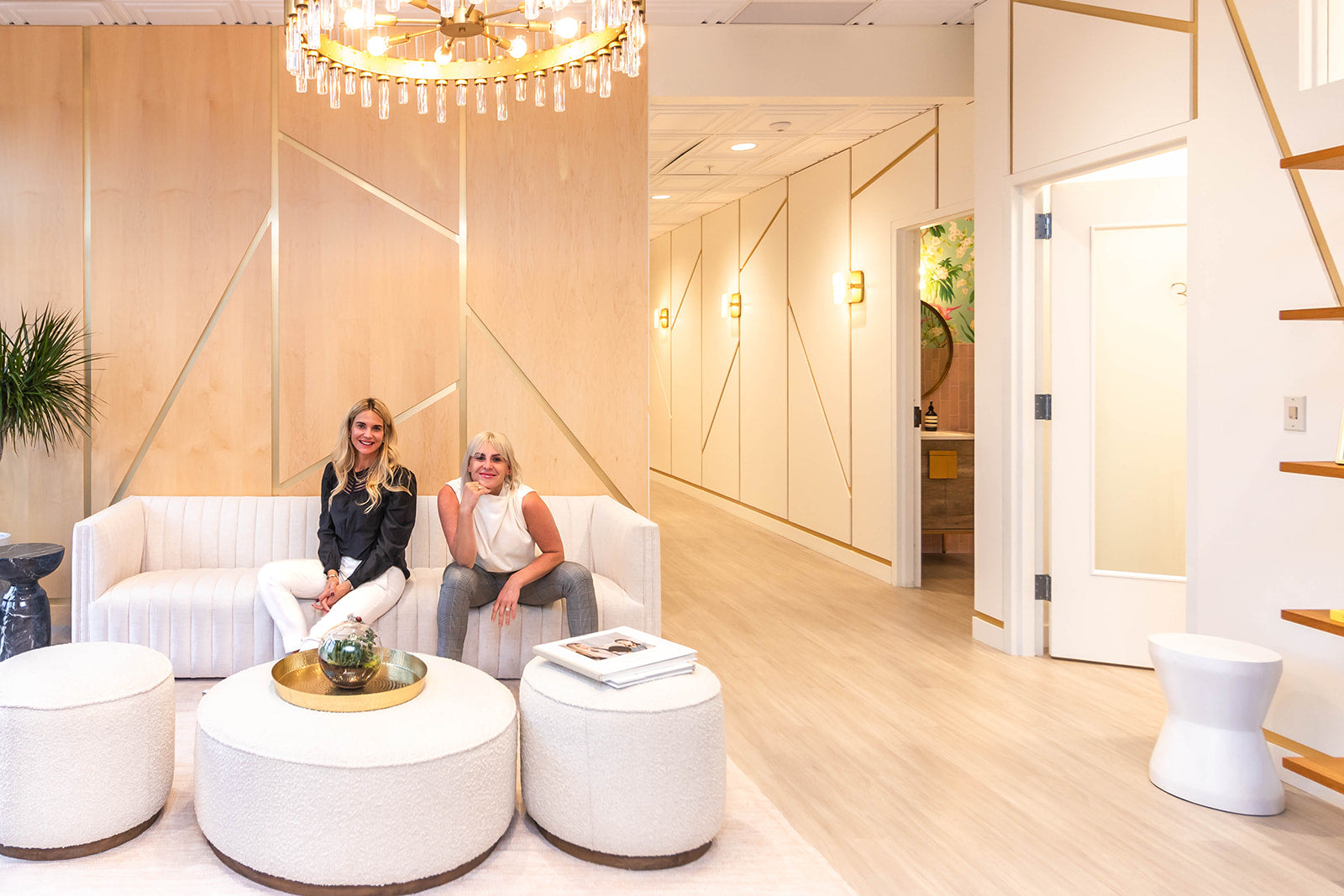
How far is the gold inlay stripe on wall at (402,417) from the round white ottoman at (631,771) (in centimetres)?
248

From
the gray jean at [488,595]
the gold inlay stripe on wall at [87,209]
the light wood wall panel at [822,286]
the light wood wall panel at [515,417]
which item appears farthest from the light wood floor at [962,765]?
the gold inlay stripe on wall at [87,209]

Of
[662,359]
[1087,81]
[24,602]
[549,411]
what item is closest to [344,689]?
[24,602]

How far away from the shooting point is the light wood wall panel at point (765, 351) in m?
7.90

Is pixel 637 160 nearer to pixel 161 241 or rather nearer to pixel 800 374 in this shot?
pixel 161 241

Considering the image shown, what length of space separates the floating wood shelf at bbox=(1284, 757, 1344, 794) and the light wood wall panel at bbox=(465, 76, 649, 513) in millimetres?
2912

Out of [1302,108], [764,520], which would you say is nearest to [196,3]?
[1302,108]

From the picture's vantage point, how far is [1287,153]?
302cm

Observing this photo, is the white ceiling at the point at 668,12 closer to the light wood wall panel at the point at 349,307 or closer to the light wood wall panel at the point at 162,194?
the light wood wall panel at the point at 162,194

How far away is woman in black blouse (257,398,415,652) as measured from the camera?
147 inches

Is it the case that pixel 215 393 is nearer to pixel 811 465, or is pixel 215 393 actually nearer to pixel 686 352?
pixel 811 465

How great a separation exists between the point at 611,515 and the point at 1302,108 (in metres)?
2.94

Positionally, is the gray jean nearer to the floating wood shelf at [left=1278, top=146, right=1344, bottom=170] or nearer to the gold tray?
the gold tray

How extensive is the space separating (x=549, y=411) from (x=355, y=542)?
1.23m

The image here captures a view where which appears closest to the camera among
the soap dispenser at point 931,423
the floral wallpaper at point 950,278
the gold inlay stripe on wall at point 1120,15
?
the gold inlay stripe on wall at point 1120,15
